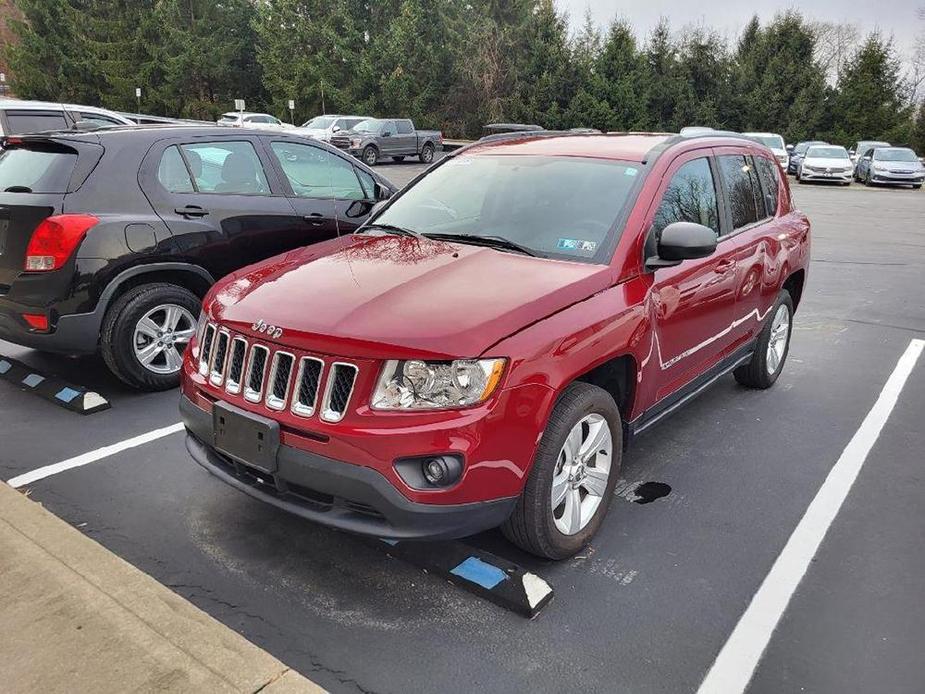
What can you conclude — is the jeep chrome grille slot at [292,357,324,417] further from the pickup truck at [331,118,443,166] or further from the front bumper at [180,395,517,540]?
the pickup truck at [331,118,443,166]

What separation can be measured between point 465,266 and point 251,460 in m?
1.24

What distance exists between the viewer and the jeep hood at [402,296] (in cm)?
277

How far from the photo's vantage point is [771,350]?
18.3 ft

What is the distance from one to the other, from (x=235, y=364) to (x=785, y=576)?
98.0 inches

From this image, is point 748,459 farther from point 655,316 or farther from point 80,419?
point 80,419

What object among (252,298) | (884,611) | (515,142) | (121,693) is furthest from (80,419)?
(884,611)

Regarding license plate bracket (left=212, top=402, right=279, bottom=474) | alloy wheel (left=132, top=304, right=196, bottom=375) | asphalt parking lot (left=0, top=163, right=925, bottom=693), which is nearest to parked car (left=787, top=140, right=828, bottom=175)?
asphalt parking lot (left=0, top=163, right=925, bottom=693)

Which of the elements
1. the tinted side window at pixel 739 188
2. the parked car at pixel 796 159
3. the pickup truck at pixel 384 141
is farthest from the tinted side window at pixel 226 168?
the parked car at pixel 796 159

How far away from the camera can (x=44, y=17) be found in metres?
46.4

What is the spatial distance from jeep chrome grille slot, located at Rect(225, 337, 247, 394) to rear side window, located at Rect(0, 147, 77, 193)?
101 inches

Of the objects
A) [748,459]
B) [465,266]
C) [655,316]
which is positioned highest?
[465,266]

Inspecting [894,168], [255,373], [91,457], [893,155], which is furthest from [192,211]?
[893,155]

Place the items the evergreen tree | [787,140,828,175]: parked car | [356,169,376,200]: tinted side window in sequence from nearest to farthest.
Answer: [356,169,376,200]: tinted side window, [787,140,828,175]: parked car, the evergreen tree

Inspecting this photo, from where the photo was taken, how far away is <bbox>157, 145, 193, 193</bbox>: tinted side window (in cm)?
528
